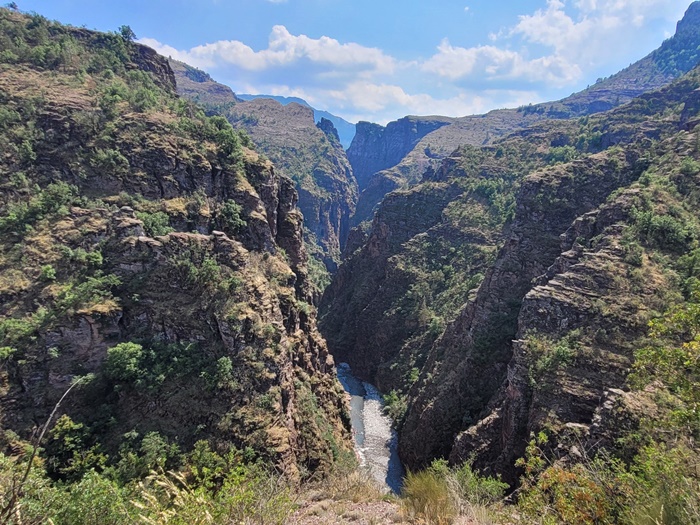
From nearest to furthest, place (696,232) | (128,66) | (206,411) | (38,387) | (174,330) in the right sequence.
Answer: (38,387) → (206,411) → (174,330) → (696,232) → (128,66)

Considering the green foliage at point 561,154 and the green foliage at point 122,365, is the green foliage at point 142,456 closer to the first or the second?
the green foliage at point 122,365

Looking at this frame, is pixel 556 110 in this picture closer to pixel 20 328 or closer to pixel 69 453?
pixel 20 328

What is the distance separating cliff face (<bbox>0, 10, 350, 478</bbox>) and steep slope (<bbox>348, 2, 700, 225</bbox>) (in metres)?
111

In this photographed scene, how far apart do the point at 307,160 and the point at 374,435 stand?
416ft

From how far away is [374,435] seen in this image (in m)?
46.8

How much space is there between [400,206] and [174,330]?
61.0 meters

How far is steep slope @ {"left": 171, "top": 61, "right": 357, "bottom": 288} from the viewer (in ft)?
443

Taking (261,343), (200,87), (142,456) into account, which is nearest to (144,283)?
(261,343)

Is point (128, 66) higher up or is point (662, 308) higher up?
point (128, 66)

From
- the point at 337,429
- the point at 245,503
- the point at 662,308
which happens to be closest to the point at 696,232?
the point at 662,308

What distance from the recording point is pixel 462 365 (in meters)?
37.3

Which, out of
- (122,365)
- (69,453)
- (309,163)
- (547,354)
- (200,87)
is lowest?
(69,453)

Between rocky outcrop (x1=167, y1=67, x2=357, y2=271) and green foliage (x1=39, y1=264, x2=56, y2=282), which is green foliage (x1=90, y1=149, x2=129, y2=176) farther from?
rocky outcrop (x1=167, y1=67, x2=357, y2=271)

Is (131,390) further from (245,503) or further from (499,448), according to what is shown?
(499,448)
